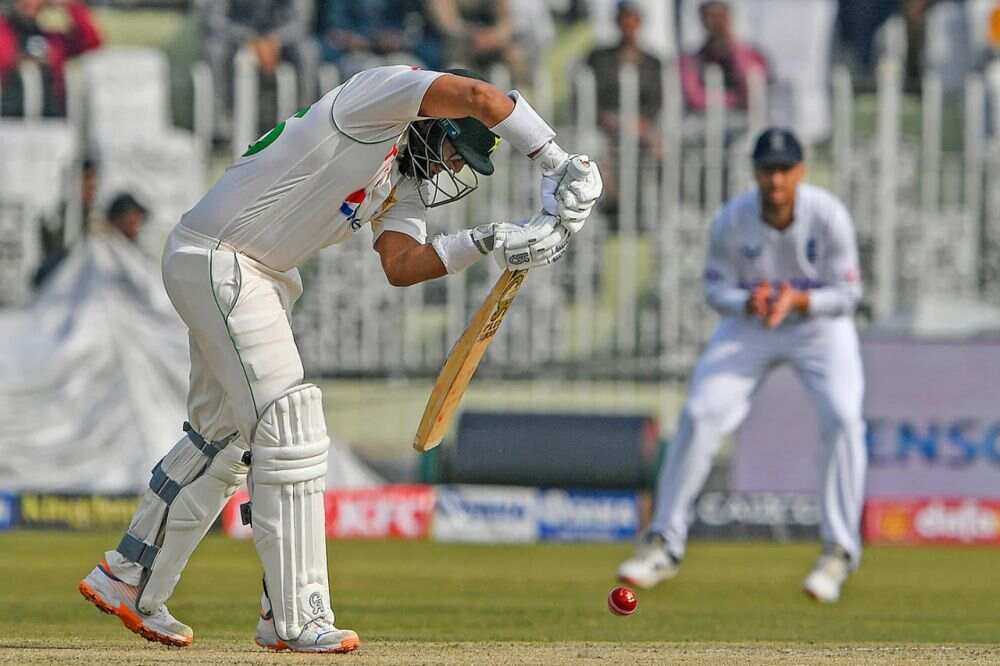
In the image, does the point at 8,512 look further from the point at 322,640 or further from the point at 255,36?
the point at 322,640

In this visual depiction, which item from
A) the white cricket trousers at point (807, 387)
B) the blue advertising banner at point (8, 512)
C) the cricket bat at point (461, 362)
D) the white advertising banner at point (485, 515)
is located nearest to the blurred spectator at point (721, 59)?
the white advertising banner at point (485, 515)

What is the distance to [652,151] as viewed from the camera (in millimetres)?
14383

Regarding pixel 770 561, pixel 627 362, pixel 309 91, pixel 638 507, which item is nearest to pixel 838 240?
pixel 770 561

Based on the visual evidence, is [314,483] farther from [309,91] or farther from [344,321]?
[309,91]

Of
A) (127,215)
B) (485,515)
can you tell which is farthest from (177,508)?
(127,215)

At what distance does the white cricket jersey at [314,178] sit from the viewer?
16.4 feet

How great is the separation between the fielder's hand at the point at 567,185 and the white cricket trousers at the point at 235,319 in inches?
30.9

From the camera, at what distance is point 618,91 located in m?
15.0

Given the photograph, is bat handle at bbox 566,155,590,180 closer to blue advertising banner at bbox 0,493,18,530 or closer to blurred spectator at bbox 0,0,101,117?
blue advertising banner at bbox 0,493,18,530

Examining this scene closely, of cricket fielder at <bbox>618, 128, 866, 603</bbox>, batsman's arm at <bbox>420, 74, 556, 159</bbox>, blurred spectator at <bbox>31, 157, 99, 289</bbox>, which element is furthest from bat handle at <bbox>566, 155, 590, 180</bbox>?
blurred spectator at <bbox>31, 157, 99, 289</bbox>

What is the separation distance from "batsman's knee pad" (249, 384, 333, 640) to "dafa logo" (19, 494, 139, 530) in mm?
7892

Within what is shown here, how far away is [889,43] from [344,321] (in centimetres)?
541

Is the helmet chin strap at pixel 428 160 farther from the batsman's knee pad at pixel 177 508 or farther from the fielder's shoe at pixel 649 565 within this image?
the fielder's shoe at pixel 649 565

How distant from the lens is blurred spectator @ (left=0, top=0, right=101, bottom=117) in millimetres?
15031
